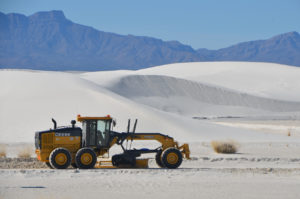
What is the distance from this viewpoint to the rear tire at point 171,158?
59.8ft

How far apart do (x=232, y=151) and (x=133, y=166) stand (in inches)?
417

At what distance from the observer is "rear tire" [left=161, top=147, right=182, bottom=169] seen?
18234 millimetres

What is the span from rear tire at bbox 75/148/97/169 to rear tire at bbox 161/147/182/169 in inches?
90.2

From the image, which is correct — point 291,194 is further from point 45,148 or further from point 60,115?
point 60,115

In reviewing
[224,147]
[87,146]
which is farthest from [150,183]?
[224,147]

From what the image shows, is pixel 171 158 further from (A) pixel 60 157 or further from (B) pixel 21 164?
(B) pixel 21 164

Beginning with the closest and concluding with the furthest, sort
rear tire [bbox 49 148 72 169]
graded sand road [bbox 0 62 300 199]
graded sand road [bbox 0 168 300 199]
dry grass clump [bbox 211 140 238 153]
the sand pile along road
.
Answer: graded sand road [bbox 0 168 300 199] → graded sand road [bbox 0 62 300 199] → rear tire [bbox 49 148 72 169] → the sand pile along road → dry grass clump [bbox 211 140 238 153]

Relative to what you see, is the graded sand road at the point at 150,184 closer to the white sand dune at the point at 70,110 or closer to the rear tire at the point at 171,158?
the rear tire at the point at 171,158

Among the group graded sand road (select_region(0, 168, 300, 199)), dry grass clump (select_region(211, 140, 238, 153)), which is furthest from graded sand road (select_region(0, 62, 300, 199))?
dry grass clump (select_region(211, 140, 238, 153))

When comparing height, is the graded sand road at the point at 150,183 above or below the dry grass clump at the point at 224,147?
below

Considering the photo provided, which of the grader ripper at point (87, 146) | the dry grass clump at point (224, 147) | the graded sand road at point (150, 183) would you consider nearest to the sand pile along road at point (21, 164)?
the grader ripper at point (87, 146)

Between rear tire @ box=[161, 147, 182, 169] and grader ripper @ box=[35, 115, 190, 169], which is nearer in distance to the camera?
grader ripper @ box=[35, 115, 190, 169]

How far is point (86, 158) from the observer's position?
1756 cm

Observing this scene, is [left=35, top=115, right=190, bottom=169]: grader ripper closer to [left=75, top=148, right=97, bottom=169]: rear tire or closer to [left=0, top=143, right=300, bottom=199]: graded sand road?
[left=75, top=148, right=97, bottom=169]: rear tire
